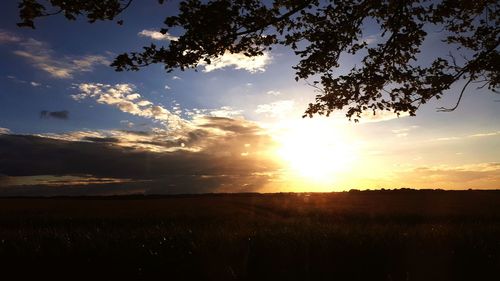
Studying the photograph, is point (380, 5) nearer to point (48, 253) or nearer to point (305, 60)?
point (305, 60)

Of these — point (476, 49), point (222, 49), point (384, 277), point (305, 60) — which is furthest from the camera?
point (476, 49)

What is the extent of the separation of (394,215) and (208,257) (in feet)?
80.8

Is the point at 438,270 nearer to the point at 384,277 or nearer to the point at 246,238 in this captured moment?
the point at 384,277

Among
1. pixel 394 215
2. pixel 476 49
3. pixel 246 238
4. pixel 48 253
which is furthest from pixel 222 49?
pixel 394 215

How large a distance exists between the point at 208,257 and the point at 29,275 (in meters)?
2.95

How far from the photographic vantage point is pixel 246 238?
8.08m

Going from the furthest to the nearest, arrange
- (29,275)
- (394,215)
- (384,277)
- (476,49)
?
(394,215)
(476,49)
(29,275)
(384,277)

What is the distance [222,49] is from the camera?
1051 cm

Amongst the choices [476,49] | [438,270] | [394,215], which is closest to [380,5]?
[476,49]

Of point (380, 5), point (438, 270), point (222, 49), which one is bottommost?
point (438, 270)

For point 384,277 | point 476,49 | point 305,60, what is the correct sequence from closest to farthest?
point 384,277, point 305,60, point 476,49

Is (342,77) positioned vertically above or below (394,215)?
above

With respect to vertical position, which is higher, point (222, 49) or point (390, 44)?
point (390, 44)

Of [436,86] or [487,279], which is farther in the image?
[436,86]
